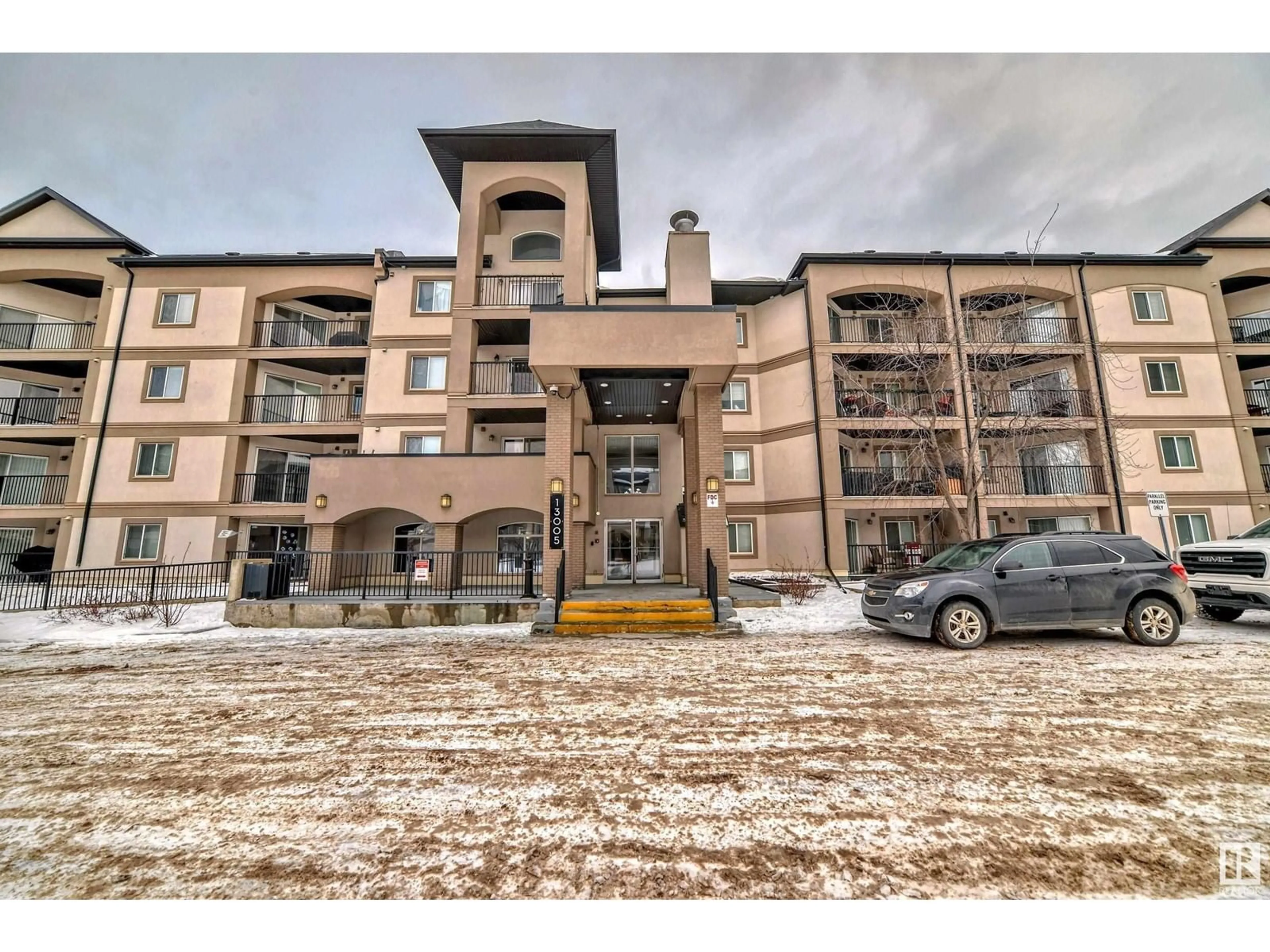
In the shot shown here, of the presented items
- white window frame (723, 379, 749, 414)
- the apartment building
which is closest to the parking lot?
the apartment building

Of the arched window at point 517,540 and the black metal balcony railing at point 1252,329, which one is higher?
the black metal balcony railing at point 1252,329

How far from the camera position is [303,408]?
62.6ft

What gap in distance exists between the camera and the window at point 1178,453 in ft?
60.6

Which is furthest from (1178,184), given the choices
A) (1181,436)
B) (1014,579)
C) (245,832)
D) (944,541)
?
(245,832)

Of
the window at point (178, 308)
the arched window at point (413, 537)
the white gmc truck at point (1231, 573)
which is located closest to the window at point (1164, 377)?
the white gmc truck at point (1231, 573)

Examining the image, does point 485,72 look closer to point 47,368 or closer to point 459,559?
point 459,559

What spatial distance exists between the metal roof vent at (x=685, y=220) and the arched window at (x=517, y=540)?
9.76 m

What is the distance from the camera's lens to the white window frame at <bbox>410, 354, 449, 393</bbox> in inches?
709

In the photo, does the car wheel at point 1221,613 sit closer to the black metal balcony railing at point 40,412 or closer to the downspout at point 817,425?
the downspout at point 817,425

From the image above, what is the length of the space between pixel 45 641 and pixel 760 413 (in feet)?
68.7

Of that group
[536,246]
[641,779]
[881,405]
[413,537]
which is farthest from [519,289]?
[641,779]

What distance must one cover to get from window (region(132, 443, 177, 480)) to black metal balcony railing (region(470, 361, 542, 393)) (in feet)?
41.1

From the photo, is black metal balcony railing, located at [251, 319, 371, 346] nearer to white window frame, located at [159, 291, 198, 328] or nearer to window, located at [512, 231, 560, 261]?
white window frame, located at [159, 291, 198, 328]

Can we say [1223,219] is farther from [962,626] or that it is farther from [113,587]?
[113,587]
